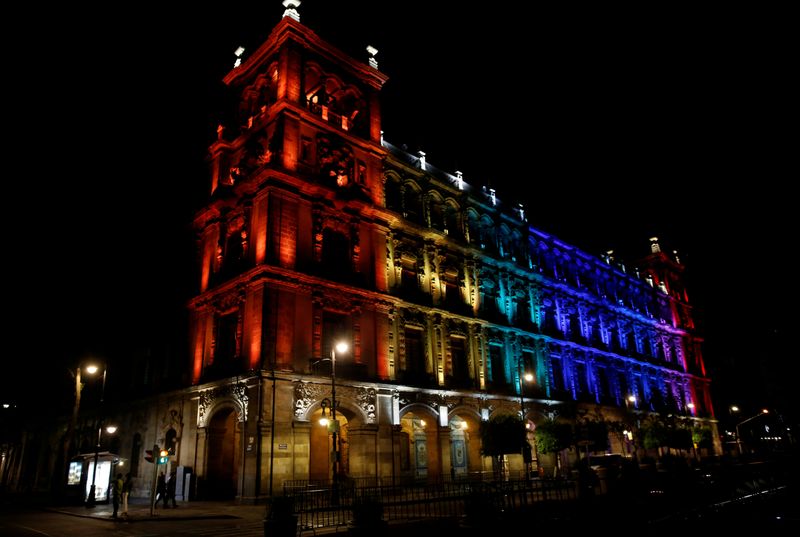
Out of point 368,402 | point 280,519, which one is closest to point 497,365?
point 368,402

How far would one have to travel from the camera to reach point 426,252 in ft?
125

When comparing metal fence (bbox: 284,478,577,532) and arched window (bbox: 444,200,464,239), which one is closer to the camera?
metal fence (bbox: 284,478,577,532)

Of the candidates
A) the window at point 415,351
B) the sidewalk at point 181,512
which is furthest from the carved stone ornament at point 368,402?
the sidewalk at point 181,512

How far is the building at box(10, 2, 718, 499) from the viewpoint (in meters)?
28.2

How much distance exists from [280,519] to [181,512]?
13.0 metres

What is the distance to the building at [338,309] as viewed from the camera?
28203mm

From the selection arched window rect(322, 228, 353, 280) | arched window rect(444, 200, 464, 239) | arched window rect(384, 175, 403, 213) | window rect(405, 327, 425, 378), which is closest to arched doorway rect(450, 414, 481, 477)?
window rect(405, 327, 425, 378)

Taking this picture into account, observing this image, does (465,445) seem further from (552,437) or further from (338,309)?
(338,309)

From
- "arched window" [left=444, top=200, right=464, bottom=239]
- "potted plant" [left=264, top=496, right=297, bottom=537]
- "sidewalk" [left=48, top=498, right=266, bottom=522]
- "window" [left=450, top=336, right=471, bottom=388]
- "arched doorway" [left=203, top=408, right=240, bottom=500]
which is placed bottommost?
"sidewalk" [left=48, top=498, right=266, bottom=522]

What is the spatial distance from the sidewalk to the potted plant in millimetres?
7928

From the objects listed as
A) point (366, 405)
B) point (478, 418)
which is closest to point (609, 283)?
point (478, 418)

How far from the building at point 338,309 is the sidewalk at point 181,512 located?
142 centimetres

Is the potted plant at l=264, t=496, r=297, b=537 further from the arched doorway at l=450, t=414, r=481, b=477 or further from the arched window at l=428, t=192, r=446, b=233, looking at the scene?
the arched window at l=428, t=192, r=446, b=233

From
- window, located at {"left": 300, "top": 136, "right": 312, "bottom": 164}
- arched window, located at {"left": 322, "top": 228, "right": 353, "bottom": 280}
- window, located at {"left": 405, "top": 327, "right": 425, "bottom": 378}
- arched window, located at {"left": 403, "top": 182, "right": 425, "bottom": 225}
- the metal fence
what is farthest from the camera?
arched window, located at {"left": 403, "top": 182, "right": 425, "bottom": 225}
